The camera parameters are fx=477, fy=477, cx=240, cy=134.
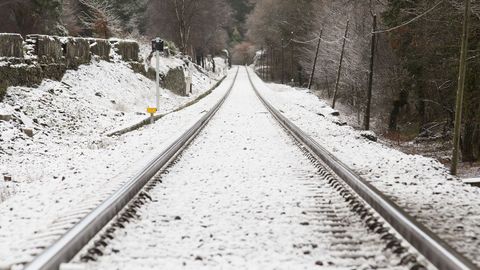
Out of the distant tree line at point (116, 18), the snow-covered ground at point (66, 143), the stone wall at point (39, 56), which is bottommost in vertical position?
the snow-covered ground at point (66, 143)

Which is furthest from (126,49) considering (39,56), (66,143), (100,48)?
(66,143)

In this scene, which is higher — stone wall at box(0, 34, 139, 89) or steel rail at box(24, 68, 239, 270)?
stone wall at box(0, 34, 139, 89)

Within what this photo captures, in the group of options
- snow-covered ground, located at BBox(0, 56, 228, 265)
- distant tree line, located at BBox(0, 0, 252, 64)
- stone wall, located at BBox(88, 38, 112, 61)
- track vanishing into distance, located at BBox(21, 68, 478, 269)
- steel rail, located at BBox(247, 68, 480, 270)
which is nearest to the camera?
steel rail, located at BBox(247, 68, 480, 270)

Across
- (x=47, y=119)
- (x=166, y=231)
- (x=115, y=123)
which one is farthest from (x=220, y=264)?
(x=115, y=123)

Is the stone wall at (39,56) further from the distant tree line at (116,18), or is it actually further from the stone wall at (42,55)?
the distant tree line at (116,18)

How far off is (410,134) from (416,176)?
2543 cm

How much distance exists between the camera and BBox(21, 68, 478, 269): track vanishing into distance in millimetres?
3906

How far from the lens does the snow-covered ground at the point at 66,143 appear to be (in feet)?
18.4

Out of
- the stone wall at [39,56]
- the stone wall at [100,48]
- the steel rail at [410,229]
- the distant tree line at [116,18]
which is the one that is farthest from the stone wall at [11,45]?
the steel rail at [410,229]

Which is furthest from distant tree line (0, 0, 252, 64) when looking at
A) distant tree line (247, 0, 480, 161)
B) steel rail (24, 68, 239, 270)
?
steel rail (24, 68, 239, 270)

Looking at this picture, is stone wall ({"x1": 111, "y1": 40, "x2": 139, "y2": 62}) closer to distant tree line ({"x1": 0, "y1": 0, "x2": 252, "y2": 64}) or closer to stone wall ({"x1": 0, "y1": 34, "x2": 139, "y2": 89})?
stone wall ({"x1": 0, "y1": 34, "x2": 139, "y2": 89})

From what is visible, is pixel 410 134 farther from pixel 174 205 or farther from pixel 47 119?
pixel 174 205

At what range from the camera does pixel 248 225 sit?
4.93 meters

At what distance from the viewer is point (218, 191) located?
6492 millimetres
